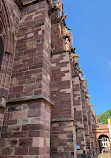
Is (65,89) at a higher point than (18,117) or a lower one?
higher

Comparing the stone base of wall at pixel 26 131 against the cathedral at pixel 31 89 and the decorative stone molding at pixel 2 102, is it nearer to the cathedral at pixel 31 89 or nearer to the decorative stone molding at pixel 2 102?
the cathedral at pixel 31 89

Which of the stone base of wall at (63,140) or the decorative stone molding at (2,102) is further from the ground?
the decorative stone molding at (2,102)

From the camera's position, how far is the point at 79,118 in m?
10.4

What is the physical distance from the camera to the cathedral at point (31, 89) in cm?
380

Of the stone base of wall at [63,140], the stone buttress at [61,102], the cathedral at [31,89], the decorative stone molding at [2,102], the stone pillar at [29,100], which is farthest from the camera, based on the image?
the stone buttress at [61,102]

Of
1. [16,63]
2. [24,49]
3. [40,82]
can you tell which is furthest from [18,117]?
[24,49]

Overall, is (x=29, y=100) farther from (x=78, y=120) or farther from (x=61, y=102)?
(x=78, y=120)

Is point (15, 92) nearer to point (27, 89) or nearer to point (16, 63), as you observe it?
point (27, 89)

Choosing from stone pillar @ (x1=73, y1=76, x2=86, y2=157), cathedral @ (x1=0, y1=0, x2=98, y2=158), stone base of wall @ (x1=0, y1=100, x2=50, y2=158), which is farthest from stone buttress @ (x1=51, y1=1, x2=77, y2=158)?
stone pillar @ (x1=73, y1=76, x2=86, y2=157)

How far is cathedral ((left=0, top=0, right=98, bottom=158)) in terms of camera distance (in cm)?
380

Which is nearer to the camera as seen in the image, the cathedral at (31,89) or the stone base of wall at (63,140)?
the cathedral at (31,89)

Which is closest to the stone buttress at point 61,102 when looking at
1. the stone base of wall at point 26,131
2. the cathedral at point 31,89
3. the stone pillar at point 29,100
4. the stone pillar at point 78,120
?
the cathedral at point 31,89

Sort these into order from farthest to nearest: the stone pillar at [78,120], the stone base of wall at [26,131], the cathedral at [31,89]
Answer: the stone pillar at [78,120]
the cathedral at [31,89]
the stone base of wall at [26,131]

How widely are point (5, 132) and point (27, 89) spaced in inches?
55.4
